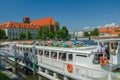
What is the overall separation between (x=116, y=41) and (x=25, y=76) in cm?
1181

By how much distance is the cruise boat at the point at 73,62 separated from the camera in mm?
12016

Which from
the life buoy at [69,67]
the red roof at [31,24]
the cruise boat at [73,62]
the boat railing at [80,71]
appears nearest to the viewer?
the boat railing at [80,71]

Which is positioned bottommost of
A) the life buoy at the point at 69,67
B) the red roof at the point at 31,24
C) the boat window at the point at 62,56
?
the life buoy at the point at 69,67

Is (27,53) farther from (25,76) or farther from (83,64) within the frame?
(83,64)

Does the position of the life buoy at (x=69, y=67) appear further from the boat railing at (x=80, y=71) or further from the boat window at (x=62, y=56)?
the boat window at (x=62, y=56)

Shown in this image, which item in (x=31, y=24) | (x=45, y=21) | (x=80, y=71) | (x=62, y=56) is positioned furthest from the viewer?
(x=45, y=21)

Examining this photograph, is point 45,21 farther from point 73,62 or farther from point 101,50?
point 101,50

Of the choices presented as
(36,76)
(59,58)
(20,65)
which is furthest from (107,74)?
(20,65)

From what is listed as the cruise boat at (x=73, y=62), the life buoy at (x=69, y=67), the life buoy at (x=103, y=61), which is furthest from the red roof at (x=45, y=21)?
the life buoy at (x=103, y=61)

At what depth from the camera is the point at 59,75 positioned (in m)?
16.3

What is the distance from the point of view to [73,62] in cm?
1433

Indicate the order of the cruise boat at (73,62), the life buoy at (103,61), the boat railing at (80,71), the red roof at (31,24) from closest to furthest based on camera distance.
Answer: the boat railing at (80,71)
the cruise boat at (73,62)
the life buoy at (103,61)
the red roof at (31,24)

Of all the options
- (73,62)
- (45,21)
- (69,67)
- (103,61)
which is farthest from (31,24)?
(103,61)

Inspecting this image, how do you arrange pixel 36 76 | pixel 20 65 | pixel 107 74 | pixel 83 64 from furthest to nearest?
pixel 20 65, pixel 36 76, pixel 83 64, pixel 107 74
